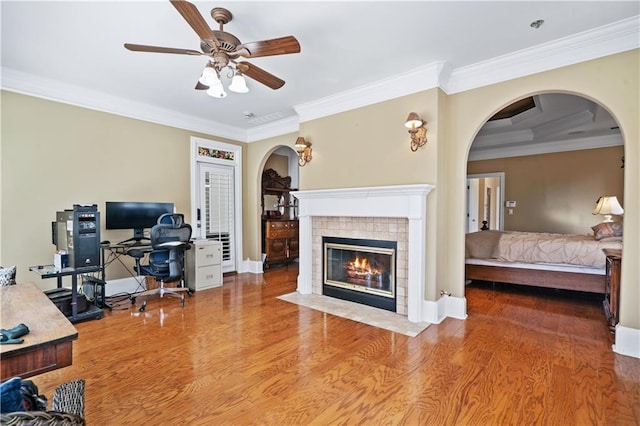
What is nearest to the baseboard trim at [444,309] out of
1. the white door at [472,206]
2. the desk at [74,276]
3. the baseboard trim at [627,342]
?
the baseboard trim at [627,342]

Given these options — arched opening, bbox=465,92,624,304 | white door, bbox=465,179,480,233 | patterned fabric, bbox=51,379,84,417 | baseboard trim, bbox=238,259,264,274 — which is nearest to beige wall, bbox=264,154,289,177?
baseboard trim, bbox=238,259,264,274

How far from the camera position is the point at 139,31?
263cm

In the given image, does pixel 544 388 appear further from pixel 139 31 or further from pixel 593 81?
pixel 139 31

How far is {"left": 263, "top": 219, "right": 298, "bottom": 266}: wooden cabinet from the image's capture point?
237 inches

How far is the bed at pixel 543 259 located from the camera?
151 inches

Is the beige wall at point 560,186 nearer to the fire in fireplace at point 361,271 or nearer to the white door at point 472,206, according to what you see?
the white door at point 472,206

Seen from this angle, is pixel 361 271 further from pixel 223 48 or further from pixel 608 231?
pixel 608 231

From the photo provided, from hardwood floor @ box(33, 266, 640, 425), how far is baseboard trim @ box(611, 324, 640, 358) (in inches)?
3.4

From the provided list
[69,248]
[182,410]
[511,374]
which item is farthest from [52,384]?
[511,374]

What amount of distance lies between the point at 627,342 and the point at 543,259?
1655mm

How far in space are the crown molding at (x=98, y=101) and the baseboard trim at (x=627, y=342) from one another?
223 inches

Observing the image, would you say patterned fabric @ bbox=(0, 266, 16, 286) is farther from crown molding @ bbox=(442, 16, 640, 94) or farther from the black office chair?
crown molding @ bbox=(442, 16, 640, 94)

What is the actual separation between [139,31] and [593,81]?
398cm

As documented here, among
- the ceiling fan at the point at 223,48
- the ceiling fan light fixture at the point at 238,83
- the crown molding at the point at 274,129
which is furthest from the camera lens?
the crown molding at the point at 274,129
